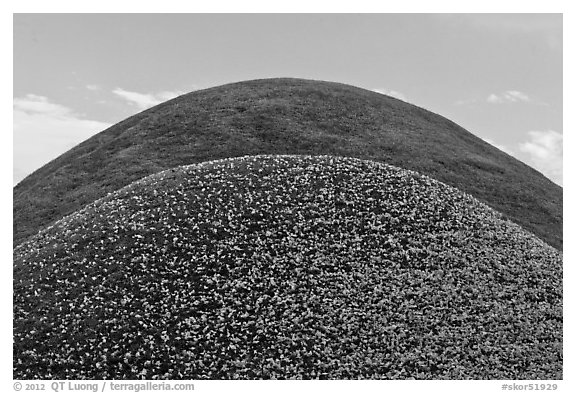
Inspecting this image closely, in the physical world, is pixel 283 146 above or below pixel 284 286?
above

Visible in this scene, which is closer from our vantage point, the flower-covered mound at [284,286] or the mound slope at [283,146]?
the flower-covered mound at [284,286]

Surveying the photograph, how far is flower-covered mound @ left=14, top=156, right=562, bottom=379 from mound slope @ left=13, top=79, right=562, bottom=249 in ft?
48.1

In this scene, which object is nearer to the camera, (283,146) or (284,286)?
(284,286)

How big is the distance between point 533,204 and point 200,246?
3219cm

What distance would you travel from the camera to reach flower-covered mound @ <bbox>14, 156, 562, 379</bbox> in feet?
53.8

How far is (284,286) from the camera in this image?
19.2m

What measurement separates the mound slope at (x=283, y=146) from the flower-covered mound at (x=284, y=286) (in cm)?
1465

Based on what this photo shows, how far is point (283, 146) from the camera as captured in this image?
45.0m

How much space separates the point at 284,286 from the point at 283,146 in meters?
26.9

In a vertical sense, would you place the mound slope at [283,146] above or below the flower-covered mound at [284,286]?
above

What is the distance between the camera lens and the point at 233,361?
52.7 ft

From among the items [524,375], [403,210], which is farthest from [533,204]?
[524,375]

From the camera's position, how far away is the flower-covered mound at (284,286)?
16391 millimetres

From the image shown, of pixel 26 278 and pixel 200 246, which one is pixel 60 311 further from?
pixel 200 246
